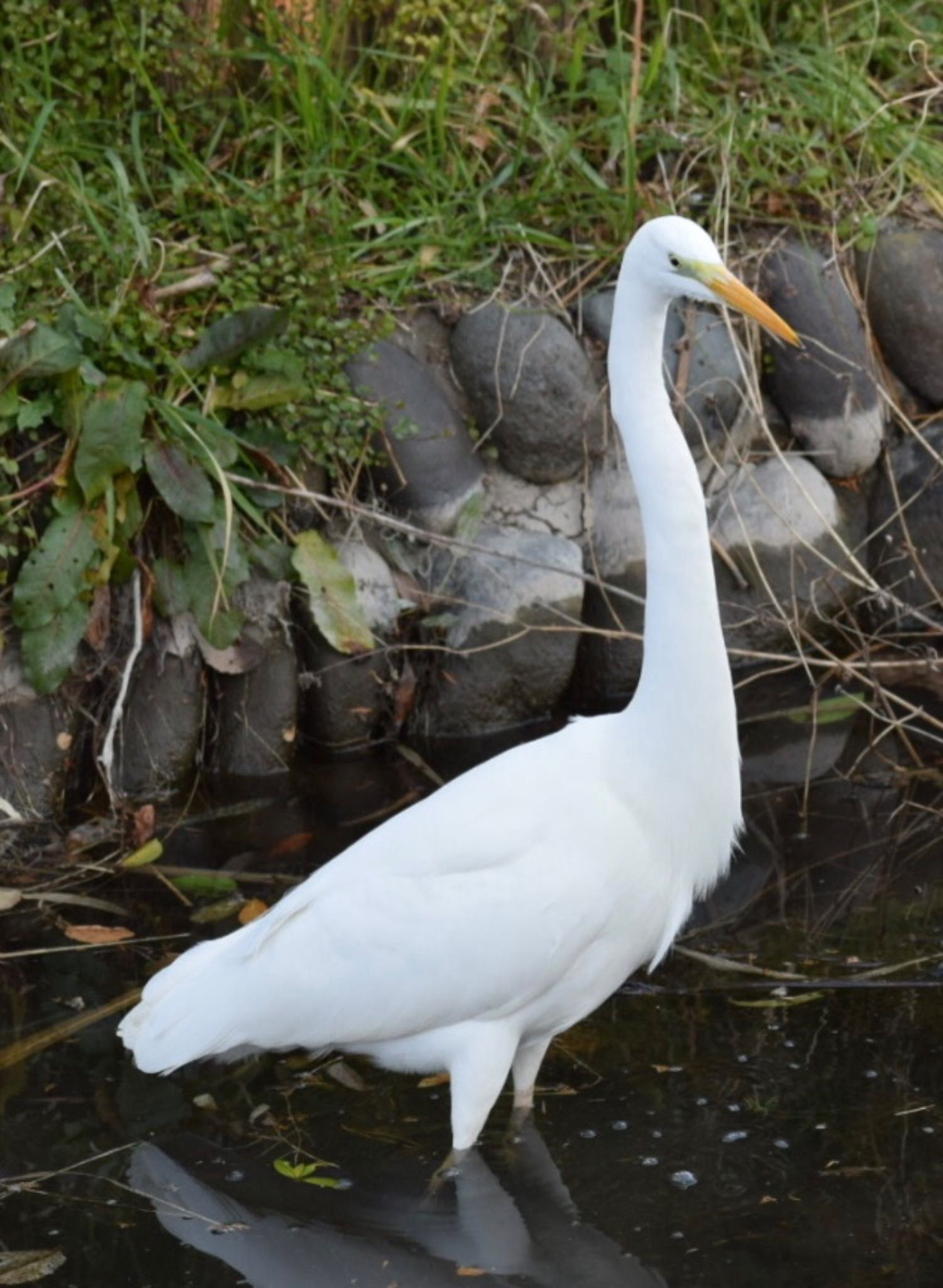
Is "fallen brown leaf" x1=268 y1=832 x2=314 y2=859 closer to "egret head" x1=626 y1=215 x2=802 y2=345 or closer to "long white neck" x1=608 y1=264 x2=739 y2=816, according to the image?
"long white neck" x1=608 y1=264 x2=739 y2=816

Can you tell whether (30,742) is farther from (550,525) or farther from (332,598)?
(550,525)

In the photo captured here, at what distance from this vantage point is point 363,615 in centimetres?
494

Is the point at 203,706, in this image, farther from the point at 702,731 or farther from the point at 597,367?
the point at 702,731

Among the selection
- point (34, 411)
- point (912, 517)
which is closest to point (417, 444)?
point (34, 411)

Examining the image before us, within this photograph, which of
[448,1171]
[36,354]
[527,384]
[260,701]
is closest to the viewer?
[448,1171]

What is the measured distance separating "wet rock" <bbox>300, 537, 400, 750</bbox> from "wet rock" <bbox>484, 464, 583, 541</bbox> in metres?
0.48

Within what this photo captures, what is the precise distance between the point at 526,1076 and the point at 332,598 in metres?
1.83

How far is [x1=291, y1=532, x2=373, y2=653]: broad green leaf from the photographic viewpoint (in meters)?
4.87

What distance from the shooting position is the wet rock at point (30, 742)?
4582 millimetres

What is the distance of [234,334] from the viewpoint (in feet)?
15.4

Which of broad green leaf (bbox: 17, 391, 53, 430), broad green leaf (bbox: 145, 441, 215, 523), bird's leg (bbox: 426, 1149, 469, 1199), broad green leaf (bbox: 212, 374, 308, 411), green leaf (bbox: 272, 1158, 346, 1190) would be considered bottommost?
bird's leg (bbox: 426, 1149, 469, 1199)

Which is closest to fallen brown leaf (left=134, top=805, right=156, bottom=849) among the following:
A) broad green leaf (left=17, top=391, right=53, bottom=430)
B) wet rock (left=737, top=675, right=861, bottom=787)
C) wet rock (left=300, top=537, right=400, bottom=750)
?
wet rock (left=300, top=537, right=400, bottom=750)

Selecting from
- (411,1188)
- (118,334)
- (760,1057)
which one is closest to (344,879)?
(411,1188)

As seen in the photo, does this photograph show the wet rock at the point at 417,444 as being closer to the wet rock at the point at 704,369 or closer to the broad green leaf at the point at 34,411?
the wet rock at the point at 704,369
